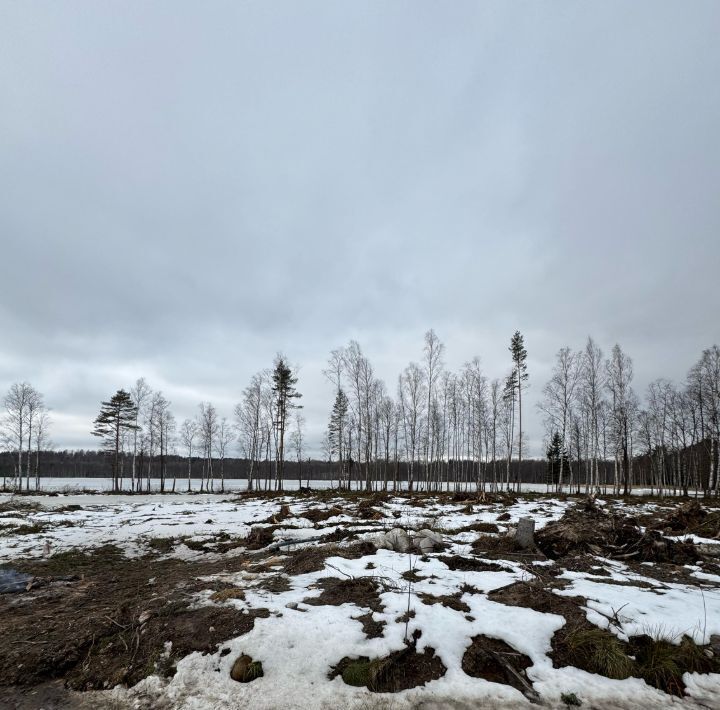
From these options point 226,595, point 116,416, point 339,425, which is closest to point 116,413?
point 116,416

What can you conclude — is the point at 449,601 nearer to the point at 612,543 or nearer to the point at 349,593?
the point at 349,593

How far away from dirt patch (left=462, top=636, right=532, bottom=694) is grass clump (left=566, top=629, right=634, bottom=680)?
556 mm

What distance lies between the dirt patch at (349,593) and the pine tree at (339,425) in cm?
2672

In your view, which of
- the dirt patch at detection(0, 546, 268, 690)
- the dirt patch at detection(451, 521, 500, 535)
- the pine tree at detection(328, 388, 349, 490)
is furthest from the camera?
the pine tree at detection(328, 388, 349, 490)

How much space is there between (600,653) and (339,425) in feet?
107

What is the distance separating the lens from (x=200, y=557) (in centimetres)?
890

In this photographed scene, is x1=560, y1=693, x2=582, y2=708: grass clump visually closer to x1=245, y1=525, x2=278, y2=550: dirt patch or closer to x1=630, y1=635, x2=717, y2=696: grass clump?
x1=630, y1=635, x2=717, y2=696: grass clump

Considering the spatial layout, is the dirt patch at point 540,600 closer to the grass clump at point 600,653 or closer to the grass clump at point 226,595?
the grass clump at point 600,653

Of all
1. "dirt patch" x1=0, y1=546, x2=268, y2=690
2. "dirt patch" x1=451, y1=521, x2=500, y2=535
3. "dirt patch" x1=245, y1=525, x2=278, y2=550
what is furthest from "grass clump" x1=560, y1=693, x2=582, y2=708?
"dirt patch" x1=245, y1=525, x2=278, y2=550

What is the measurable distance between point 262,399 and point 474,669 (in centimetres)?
3698

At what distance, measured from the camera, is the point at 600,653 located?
3920 millimetres

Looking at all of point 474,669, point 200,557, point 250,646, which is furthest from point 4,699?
point 200,557

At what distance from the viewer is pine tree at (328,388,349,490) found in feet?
111

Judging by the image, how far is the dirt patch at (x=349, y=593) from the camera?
523cm
